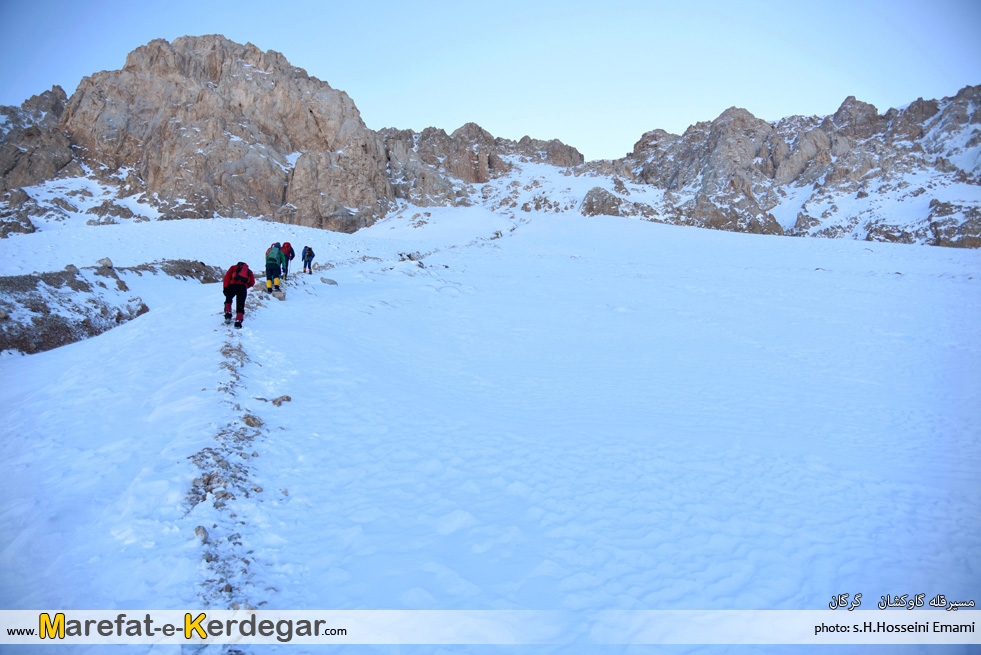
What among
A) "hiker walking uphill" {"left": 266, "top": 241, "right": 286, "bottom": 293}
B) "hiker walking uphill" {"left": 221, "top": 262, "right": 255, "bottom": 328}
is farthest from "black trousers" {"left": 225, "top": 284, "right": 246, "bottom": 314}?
"hiker walking uphill" {"left": 266, "top": 241, "right": 286, "bottom": 293}

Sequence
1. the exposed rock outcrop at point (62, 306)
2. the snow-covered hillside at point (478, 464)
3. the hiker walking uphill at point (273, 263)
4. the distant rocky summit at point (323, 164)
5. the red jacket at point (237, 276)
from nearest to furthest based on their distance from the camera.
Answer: the snow-covered hillside at point (478, 464), the red jacket at point (237, 276), the exposed rock outcrop at point (62, 306), the hiker walking uphill at point (273, 263), the distant rocky summit at point (323, 164)

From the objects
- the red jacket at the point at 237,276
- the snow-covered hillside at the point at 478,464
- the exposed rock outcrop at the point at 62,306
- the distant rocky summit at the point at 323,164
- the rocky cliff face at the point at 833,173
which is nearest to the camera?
the snow-covered hillside at the point at 478,464

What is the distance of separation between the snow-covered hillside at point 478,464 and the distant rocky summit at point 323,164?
56037 mm

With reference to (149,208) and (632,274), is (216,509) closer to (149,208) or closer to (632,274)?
(632,274)

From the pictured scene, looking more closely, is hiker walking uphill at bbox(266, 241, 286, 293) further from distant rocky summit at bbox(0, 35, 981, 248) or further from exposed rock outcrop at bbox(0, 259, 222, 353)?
distant rocky summit at bbox(0, 35, 981, 248)

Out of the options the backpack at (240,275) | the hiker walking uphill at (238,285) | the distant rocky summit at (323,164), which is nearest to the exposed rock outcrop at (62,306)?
the hiker walking uphill at (238,285)

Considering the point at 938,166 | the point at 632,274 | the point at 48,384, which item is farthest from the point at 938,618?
the point at 938,166

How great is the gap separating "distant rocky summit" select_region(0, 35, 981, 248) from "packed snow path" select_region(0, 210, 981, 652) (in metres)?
55.8

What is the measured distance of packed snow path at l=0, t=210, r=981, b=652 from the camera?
4.32m

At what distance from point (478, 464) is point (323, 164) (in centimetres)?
6996

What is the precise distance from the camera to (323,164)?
2628 inches

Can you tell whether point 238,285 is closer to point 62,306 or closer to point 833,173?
point 62,306

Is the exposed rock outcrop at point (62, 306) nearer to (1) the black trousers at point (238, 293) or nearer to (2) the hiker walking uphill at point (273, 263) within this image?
(2) the hiker walking uphill at point (273, 263)

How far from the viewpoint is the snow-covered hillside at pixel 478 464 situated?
14.1 feet
